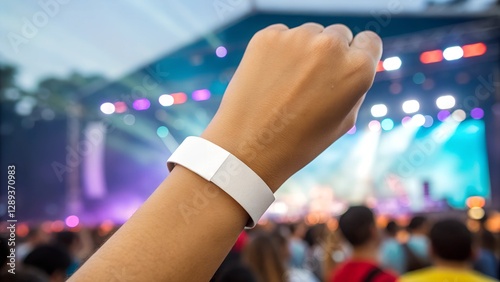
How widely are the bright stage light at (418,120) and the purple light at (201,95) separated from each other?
4.65m

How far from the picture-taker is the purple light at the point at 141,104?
1072 centimetres

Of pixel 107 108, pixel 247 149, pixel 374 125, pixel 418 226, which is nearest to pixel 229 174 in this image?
pixel 247 149

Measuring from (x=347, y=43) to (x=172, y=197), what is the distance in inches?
9.5

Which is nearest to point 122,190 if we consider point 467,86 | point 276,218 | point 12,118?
point 12,118

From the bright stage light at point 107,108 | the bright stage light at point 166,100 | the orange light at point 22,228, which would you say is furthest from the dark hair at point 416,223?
the bright stage light at point 107,108

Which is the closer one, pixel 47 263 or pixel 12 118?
pixel 47 263

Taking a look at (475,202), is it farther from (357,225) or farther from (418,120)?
(357,225)

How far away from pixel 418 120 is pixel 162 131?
5814mm

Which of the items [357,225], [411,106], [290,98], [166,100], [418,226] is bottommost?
[290,98]

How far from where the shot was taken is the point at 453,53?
30.5 feet

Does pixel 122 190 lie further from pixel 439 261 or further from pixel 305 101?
pixel 305 101

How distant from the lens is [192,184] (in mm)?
452

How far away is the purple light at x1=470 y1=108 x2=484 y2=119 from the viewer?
10.2m

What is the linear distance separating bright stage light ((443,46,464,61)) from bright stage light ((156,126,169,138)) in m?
6.07
